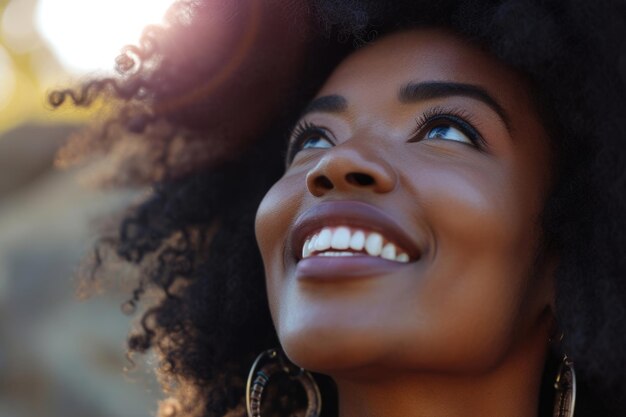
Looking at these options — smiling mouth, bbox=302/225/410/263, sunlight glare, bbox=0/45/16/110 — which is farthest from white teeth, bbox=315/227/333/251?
sunlight glare, bbox=0/45/16/110

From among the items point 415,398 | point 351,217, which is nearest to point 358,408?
point 415,398

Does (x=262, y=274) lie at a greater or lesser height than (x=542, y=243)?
greater

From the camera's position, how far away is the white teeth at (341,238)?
7.00 feet

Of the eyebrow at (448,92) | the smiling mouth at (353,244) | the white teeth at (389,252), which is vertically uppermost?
the eyebrow at (448,92)

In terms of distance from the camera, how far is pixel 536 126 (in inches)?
91.2

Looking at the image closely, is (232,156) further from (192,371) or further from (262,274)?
(192,371)

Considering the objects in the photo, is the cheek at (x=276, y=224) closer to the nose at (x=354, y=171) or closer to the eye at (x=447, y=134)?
the nose at (x=354, y=171)

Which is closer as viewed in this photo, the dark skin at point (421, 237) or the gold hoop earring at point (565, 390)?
the dark skin at point (421, 237)

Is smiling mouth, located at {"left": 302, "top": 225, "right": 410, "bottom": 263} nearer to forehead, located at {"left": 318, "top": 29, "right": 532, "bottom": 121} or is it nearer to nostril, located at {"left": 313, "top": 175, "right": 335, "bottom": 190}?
nostril, located at {"left": 313, "top": 175, "right": 335, "bottom": 190}

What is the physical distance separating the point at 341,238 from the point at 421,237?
7.0 inches

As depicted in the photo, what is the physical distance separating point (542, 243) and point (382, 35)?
0.67 metres

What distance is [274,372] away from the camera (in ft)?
8.82

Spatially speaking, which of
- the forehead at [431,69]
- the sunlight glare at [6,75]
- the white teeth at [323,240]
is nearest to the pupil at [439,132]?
the forehead at [431,69]

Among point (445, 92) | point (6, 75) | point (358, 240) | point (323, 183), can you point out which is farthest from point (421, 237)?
point (6, 75)
